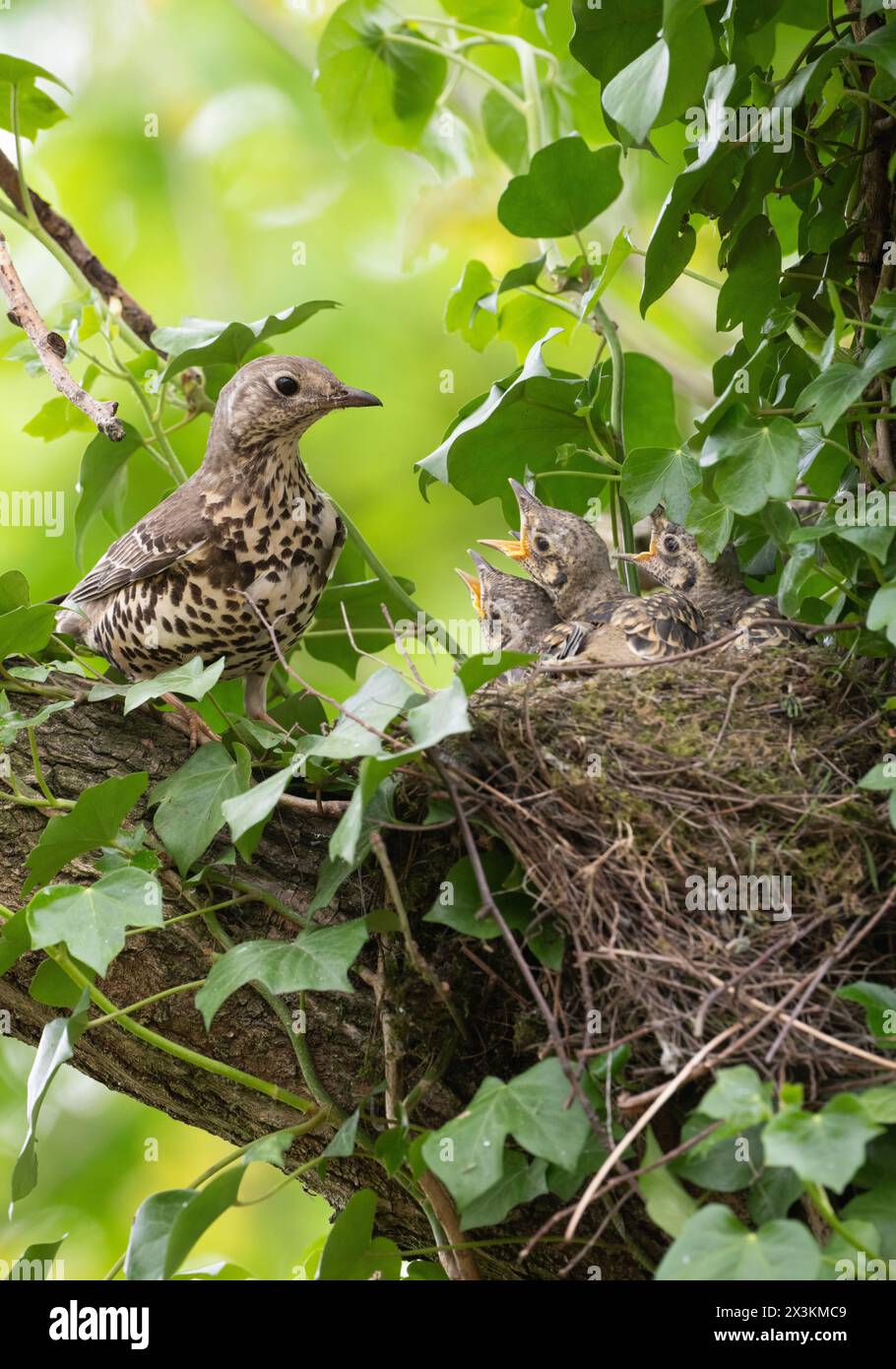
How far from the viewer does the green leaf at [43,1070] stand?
163 cm

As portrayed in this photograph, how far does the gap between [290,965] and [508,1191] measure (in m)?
0.35

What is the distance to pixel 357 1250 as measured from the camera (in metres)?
1.68

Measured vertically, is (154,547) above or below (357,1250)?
above

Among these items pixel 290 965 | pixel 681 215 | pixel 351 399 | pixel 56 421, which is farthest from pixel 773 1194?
pixel 56 421

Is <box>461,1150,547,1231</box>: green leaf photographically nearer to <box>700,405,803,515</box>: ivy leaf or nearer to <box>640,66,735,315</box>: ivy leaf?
<box>700,405,803,515</box>: ivy leaf

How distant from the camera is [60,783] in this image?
1977mm

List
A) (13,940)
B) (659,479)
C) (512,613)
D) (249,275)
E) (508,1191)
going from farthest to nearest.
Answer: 1. (249,275)
2. (512,613)
3. (659,479)
4. (13,940)
5. (508,1191)

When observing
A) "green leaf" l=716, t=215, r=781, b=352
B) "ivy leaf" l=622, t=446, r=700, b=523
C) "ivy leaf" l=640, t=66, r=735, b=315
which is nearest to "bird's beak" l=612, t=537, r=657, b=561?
"ivy leaf" l=622, t=446, r=700, b=523

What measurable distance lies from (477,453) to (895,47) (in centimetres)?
100

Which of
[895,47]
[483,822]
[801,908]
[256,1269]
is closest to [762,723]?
[801,908]

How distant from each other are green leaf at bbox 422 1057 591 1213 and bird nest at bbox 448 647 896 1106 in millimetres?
83

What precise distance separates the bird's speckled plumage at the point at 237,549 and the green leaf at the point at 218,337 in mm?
57

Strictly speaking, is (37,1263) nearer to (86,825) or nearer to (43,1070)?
(43,1070)
